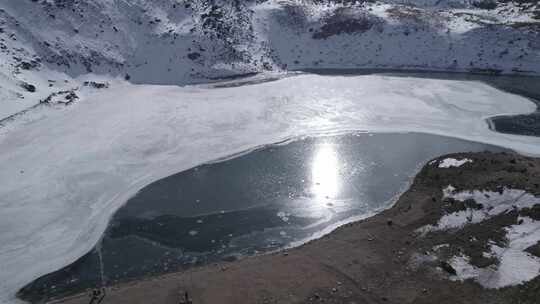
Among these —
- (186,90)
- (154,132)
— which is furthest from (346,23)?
(154,132)

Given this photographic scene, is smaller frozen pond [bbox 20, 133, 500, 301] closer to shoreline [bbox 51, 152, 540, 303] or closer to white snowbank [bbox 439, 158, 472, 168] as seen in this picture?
shoreline [bbox 51, 152, 540, 303]

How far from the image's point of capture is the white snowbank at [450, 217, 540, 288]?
65.4 feet

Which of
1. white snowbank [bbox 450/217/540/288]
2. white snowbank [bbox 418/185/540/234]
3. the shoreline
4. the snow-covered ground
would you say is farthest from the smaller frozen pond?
white snowbank [bbox 450/217/540/288]

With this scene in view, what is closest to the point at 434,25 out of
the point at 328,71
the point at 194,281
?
the point at 328,71

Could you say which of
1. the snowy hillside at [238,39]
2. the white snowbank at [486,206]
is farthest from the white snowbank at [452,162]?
the snowy hillside at [238,39]

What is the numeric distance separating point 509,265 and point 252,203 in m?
12.5

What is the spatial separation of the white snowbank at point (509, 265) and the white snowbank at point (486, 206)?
1.84m

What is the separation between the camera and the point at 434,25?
55875 millimetres

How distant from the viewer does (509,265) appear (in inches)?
814

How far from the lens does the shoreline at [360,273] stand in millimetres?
19797

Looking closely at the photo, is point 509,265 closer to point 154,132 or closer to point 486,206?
point 486,206

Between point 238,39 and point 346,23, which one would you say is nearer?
point 238,39

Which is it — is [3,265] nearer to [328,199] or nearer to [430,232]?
[328,199]

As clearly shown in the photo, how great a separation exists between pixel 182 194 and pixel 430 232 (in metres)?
13.1
